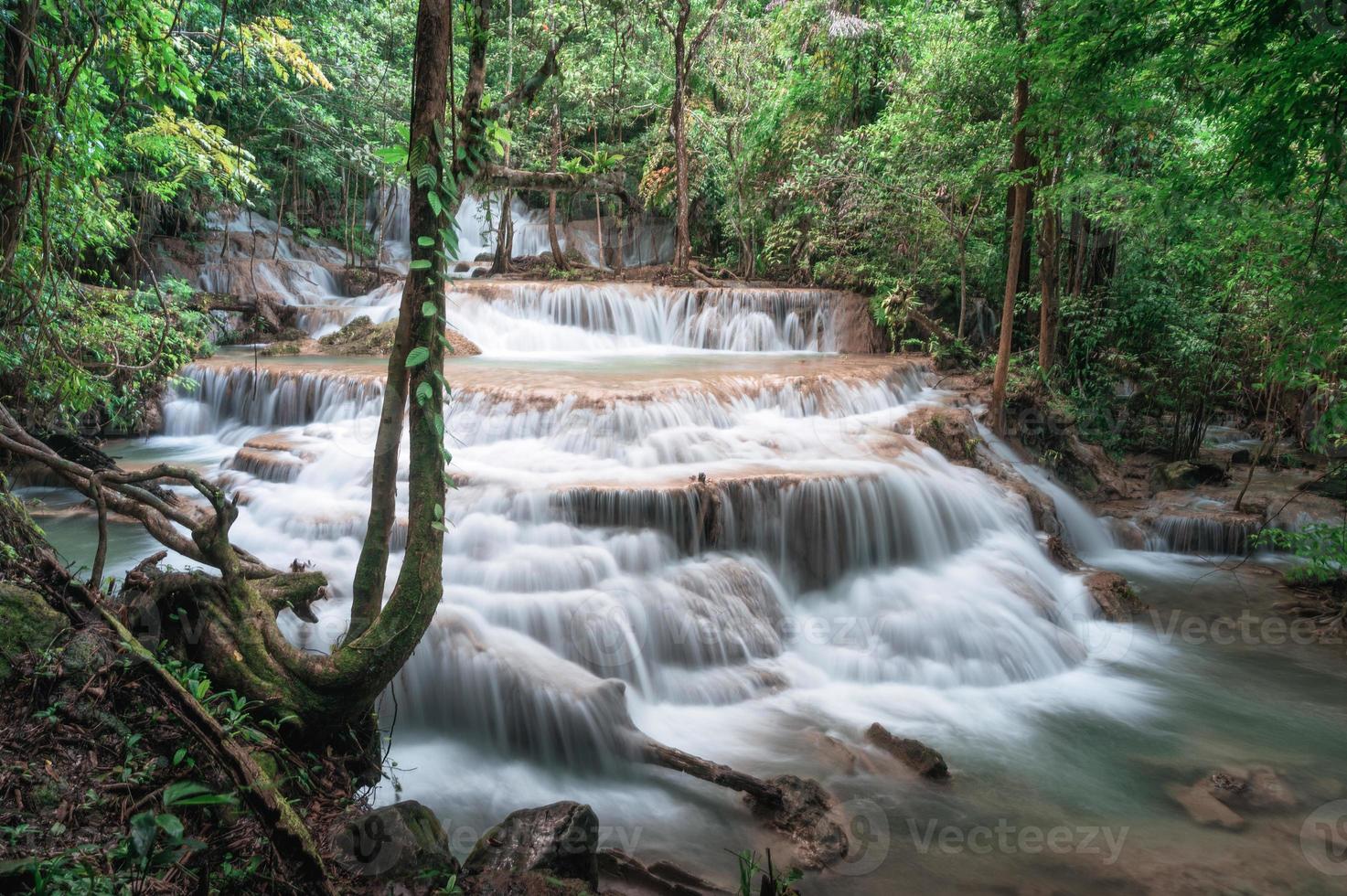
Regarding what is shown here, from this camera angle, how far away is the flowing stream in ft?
14.4

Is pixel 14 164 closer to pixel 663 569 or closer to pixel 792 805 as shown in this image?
pixel 663 569

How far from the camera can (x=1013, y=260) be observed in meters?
9.26

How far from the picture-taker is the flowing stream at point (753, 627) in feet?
14.4

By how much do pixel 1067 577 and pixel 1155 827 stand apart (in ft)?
13.3

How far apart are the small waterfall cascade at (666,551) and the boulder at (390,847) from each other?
64.1 inches

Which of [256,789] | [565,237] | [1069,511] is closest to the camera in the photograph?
[256,789]

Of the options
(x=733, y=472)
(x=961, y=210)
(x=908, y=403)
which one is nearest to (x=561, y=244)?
(x=961, y=210)

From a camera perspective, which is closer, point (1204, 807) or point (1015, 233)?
point (1204, 807)

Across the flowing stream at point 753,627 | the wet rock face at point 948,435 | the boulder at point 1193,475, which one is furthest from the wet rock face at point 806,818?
the boulder at point 1193,475

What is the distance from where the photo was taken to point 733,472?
7.42 metres

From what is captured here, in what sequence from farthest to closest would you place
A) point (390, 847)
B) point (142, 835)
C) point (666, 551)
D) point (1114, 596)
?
point (1114, 596) < point (666, 551) < point (390, 847) < point (142, 835)

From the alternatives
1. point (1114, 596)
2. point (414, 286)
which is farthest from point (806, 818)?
point (1114, 596)

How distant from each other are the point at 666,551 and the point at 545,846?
3581 mm

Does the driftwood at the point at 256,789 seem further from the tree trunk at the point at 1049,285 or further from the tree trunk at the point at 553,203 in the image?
the tree trunk at the point at 553,203
